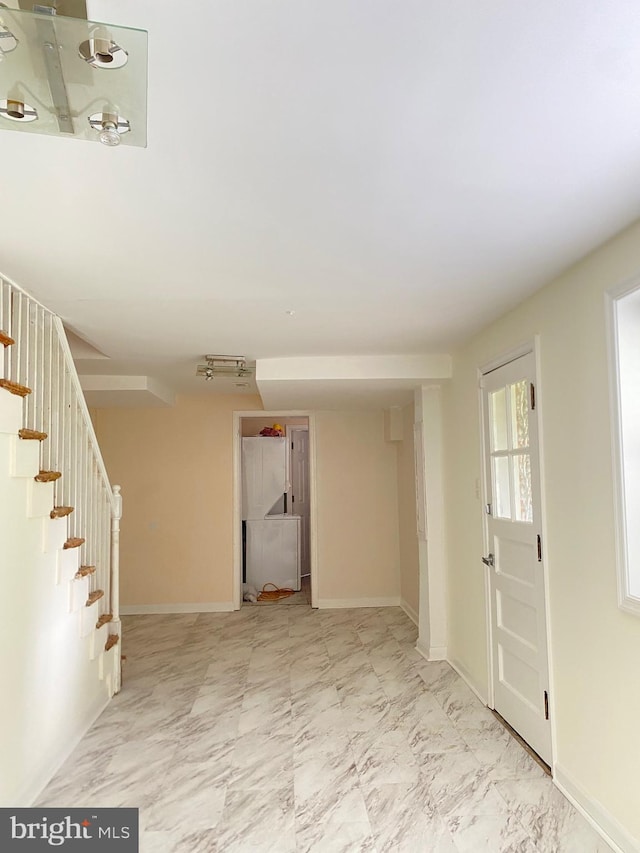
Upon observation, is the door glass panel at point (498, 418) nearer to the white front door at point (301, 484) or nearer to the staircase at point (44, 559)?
the staircase at point (44, 559)

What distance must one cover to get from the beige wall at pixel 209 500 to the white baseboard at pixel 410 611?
163 mm

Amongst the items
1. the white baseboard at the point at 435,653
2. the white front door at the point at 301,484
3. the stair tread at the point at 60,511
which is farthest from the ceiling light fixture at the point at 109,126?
the white front door at the point at 301,484

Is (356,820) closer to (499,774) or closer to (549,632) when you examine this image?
(499,774)

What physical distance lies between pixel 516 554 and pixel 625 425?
1189mm

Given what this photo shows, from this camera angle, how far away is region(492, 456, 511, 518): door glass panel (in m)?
3.25

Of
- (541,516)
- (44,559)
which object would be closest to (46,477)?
(44,559)

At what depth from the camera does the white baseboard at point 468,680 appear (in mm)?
3576

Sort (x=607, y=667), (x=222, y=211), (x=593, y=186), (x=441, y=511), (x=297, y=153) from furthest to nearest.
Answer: (x=441, y=511)
(x=607, y=667)
(x=222, y=211)
(x=593, y=186)
(x=297, y=153)

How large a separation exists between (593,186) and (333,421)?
4.78 m

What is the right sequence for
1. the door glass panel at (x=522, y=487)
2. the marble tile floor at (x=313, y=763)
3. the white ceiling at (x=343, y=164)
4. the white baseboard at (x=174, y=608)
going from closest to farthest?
the white ceiling at (x=343, y=164)
the marble tile floor at (x=313, y=763)
the door glass panel at (x=522, y=487)
the white baseboard at (x=174, y=608)

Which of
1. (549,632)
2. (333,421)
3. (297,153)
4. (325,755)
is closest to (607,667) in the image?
(549,632)

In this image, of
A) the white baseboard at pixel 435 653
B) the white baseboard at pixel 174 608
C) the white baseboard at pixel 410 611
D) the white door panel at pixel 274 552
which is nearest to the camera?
the white baseboard at pixel 435 653

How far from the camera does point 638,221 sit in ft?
6.57

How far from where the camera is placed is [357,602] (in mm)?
6277
